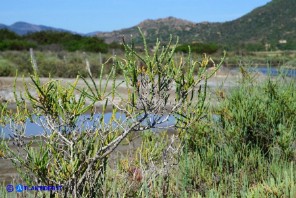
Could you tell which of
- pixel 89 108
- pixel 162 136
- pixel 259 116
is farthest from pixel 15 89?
pixel 259 116

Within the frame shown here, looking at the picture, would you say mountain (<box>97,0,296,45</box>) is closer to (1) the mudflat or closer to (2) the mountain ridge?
(2) the mountain ridge

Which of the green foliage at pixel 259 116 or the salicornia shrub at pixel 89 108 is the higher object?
the salicornia shrub at pixel 89 108

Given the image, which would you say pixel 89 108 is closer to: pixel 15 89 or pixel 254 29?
pixel 15 89

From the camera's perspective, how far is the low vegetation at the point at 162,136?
308cm

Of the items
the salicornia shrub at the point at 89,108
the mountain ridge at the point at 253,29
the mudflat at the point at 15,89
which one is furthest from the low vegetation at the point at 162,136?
the mountain ridge at the point at 253,29

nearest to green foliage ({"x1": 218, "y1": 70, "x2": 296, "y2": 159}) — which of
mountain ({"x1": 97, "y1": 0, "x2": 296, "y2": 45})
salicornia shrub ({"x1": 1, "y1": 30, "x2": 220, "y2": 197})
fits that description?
salicornia shrub ({"x1": 1, "y1": 30, "x2": 220, "y2": 197})

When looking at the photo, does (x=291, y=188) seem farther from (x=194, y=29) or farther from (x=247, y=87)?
(x=194, y=29)

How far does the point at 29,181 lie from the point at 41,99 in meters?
0.68

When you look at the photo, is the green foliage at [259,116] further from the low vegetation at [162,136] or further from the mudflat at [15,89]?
the mudflat at [15,89]

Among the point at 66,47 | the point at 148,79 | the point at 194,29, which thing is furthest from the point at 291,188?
the point at 194,29

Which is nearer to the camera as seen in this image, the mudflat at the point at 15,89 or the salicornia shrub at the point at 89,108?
the salicornia shrub at the point at 89,108

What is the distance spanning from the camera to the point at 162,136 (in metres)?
4.98

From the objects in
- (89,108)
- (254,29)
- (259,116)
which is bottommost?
(259,116)

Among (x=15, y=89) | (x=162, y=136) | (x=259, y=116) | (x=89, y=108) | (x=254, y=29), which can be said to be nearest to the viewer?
(x=89, y=108)
